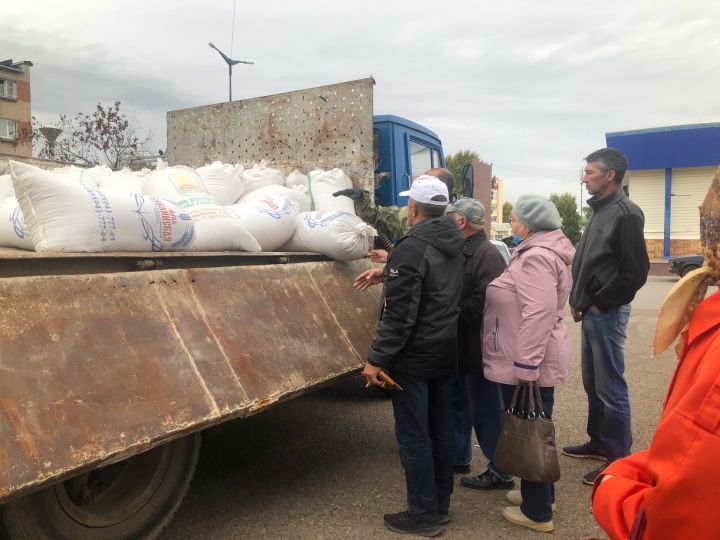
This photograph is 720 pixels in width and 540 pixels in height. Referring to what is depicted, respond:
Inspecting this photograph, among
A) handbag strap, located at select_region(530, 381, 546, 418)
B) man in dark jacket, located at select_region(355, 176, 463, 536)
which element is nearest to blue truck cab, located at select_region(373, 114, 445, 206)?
man in dark jacket, located at select_region(355, 176, 463, 536)

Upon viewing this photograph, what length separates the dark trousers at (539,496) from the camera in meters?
2.98

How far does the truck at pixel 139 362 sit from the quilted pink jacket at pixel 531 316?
750mm

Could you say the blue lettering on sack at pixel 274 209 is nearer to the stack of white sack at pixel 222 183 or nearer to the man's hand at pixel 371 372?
the stack of white sack at pixel 222 183

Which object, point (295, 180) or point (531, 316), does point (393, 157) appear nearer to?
point (295, 180)

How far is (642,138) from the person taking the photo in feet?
74.5

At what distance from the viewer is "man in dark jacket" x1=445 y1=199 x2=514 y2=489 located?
346 centimetres

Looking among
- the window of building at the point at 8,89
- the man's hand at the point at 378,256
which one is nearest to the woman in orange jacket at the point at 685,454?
the man's hand at the point at 378,256

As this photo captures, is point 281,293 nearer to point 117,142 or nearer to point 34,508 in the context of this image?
point 34,508

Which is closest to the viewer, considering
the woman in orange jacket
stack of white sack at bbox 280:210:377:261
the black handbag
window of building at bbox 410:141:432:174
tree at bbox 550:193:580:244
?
the woman in orange jacket

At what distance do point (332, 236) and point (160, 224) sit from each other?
1.17 meters

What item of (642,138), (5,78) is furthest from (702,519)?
(5,78)

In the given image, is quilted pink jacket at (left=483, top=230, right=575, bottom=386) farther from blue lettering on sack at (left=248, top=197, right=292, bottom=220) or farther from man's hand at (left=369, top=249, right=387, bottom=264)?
blue lettering on sack at (left=248, top=197, right=292, bottom=220)

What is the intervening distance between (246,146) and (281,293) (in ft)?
9.06

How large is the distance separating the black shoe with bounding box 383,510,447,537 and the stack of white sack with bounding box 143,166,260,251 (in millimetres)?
1625
